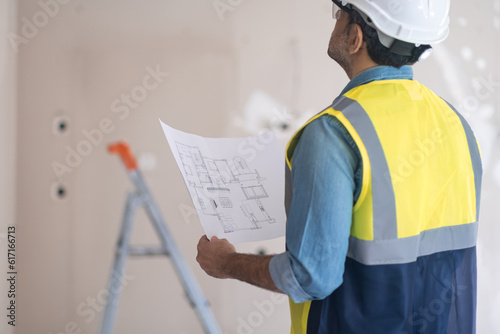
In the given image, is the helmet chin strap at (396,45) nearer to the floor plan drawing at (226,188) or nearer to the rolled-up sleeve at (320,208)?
the rolled-up sleeve at (320,208)

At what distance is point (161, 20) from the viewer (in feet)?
6.04

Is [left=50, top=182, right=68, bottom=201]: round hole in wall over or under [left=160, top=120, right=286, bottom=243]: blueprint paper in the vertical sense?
over

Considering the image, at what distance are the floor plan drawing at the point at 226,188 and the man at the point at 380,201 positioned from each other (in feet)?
0.29

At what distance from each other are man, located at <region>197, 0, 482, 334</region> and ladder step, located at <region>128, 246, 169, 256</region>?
1.03 metres

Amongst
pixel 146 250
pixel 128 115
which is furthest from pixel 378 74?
pixel 146 250

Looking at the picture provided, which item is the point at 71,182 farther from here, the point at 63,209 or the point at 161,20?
the point at 161,20

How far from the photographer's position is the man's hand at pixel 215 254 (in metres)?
0.90

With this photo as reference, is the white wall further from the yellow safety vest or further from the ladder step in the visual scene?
the yellow safety vest

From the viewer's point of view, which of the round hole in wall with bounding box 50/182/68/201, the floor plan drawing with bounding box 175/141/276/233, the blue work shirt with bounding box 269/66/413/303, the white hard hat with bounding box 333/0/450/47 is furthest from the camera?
the round hole in wall with bounding box 50/182/68/201

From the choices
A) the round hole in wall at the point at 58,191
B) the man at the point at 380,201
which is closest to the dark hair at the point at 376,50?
the man at the point at 380,201

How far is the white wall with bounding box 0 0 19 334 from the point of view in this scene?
5.46 ft

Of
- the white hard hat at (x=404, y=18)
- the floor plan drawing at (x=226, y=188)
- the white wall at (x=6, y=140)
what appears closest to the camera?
the white hard hat at (x=404, y=18)

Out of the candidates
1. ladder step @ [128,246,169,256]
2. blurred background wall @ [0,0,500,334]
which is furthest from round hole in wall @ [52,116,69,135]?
ladder step @ [128,246,169,256]

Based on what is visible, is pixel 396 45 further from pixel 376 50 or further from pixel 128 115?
pixel 128 115
